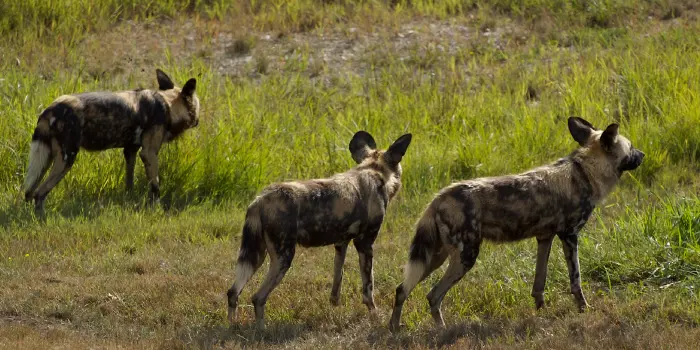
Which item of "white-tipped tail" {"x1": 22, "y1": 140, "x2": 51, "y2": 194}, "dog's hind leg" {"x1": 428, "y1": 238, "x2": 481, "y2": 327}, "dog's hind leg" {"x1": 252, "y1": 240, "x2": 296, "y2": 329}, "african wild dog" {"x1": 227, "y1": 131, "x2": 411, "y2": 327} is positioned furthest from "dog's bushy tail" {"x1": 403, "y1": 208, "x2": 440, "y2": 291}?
"white-tipped tail" {"x1": 22, "y1": 140, "x2": 51, "y2": 194}

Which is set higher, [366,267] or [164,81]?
[164,81]

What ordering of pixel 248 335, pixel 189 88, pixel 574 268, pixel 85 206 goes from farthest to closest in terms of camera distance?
1. pixel 189 88
2. pixel 85 206
3. pixel 574 268
4. pixel 248 335

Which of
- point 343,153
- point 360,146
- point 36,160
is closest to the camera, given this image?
point 360,146

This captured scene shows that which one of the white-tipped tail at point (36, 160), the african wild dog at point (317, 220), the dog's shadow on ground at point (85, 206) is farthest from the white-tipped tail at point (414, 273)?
the white-tipped tail at point (36, 160)

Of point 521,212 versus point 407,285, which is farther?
point 521,212

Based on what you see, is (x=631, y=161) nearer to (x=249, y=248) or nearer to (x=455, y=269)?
(x=455, y=269)

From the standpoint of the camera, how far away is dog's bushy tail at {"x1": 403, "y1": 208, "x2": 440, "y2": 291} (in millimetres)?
6723

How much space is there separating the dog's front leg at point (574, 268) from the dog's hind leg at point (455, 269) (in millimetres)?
785

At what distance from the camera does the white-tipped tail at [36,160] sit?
9578 mm

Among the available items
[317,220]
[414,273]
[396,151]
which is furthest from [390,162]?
[414,273]

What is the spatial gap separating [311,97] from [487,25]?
11.0 feet

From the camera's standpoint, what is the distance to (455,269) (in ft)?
21.8

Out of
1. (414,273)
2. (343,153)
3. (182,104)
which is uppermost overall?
(414,273)

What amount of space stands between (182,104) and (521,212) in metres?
4.55
